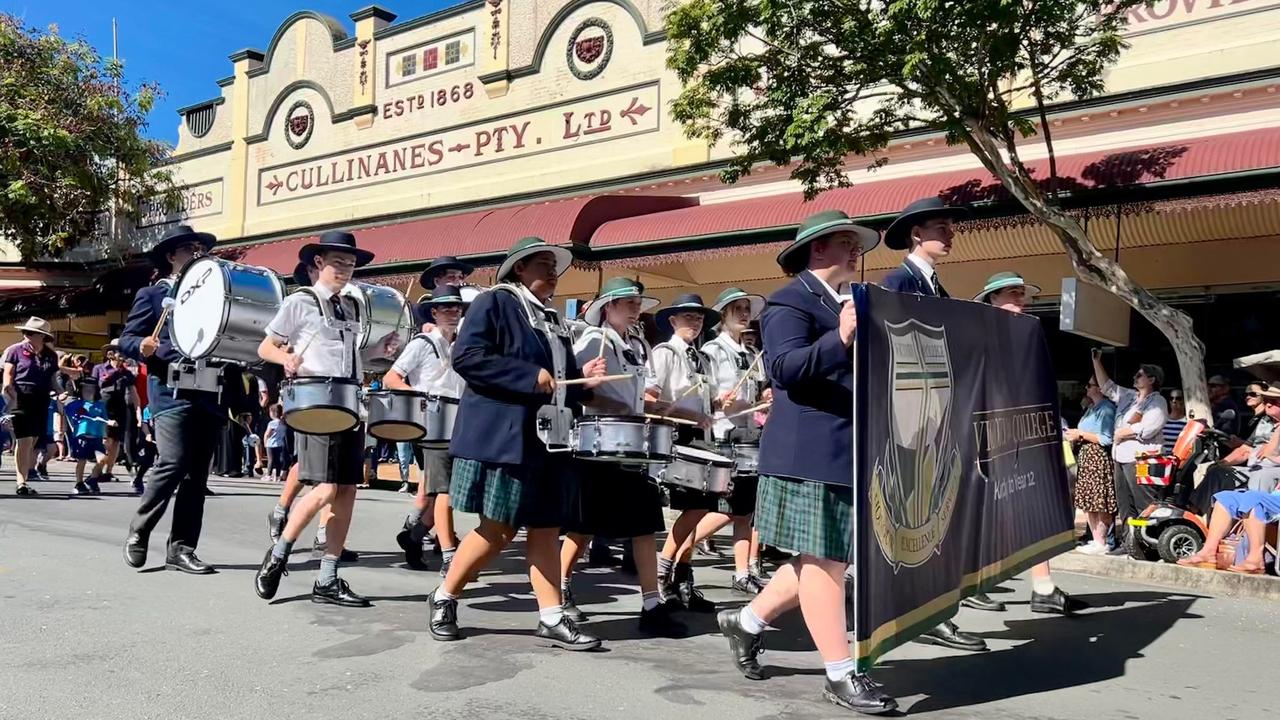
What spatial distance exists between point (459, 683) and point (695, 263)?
15148 millimetres

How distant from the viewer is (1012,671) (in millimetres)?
5609

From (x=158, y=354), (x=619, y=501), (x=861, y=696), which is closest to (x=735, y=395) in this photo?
(x=619, y=501)

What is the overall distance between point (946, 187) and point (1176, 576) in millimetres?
6976

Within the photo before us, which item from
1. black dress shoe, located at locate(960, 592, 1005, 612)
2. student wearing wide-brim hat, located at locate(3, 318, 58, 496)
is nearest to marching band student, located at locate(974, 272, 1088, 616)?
black dress shoe, located at locate(960, 592, 1005, 612)

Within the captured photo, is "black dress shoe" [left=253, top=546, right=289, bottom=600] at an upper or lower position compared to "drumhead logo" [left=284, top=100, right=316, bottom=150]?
lower

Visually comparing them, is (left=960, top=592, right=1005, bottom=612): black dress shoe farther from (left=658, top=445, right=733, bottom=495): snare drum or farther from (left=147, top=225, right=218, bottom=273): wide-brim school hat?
(left=147, top=225, right=218, bottom=273): wide-brim school hat

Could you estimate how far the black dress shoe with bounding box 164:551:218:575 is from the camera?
7520 millimetres

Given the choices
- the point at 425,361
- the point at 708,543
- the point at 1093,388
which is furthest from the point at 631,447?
the point at 1093,388

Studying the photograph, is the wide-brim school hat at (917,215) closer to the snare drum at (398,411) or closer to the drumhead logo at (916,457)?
the drumhead logo at (916,457)

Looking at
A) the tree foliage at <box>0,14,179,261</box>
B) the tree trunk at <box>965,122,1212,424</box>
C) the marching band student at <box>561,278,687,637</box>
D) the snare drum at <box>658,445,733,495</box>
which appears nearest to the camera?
Result: the snare drum at <box>658,445,733,495</box>

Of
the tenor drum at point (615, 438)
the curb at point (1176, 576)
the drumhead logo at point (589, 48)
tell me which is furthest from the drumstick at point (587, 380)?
the drumhead logo at point (589, 48)

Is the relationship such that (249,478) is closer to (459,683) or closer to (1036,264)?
(1036,264)

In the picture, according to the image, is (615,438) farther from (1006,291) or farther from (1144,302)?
(1144,302)

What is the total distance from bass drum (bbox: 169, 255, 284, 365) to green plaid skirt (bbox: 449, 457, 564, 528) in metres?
2.60
